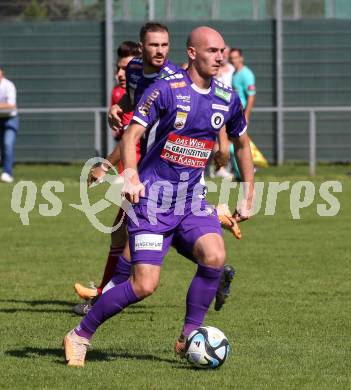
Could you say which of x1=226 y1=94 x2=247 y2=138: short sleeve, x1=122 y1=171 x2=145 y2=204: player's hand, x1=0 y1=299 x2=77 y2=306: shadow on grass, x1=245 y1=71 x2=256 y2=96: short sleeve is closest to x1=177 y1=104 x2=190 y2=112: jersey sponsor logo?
x1=226 y1=94 x2=247 y2=138: short sleeve

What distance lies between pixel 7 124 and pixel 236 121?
45.4ft

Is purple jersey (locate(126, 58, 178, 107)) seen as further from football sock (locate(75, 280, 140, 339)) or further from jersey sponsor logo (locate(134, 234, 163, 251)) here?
football sock (locate(75, 280, 140, 339))

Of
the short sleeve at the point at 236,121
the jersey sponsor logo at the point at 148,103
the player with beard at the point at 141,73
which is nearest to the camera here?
the jersey sponsor logo at the point at 148,103

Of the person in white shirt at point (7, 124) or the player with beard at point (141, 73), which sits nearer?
the player with beard at point (141, 73)

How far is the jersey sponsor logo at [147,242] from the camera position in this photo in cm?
696

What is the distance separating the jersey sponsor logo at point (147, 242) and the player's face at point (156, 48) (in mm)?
1614

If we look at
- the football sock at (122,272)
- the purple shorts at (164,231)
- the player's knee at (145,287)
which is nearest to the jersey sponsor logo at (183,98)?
the purple shorts at (164,231)

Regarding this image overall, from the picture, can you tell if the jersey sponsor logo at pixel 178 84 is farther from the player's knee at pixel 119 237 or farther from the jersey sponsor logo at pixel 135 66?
the player's knee at pixel 119 237

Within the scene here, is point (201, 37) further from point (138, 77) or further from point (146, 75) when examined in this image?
point (138, 77)

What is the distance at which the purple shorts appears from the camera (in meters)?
6.96

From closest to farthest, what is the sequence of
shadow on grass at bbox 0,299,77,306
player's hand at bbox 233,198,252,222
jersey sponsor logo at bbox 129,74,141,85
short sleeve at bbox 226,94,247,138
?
short sleeve at bbox 226,94,247,138
player's hand at bbox 233,198,252,222
jersey sponsor logo at bbox 129,74,141,85
shadow on grass at bbox 0,299,77,306

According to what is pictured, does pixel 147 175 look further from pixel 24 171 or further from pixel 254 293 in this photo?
pixel 24 171

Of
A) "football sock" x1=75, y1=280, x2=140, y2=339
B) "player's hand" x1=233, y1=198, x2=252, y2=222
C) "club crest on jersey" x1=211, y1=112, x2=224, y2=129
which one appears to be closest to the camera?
"football sock" x1=75, y1=280, x2=140, y2=339

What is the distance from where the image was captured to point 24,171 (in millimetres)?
22594
